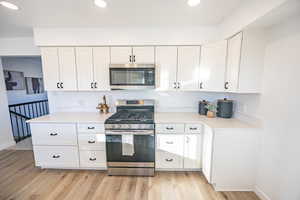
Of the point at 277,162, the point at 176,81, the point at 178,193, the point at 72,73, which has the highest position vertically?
the point at 72,73

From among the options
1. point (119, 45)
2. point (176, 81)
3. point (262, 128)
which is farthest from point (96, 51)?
point (262, 128)

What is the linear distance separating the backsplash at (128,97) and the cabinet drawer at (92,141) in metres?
0.74

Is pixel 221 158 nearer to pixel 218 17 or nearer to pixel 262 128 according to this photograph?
pixel 262 128

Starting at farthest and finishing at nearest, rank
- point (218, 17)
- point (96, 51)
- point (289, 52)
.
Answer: point (96, 51)
point (218, 17)
point (289, 52)

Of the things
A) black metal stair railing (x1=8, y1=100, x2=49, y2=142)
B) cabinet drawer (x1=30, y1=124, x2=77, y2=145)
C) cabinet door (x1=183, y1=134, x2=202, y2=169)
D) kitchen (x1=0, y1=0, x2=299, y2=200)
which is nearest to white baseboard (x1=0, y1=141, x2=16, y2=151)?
kitchen (x1=0, y1=0, x2=299, y2=200)

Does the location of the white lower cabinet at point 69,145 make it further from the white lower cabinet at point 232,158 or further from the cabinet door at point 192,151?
the white lower cabinet at point 232,158

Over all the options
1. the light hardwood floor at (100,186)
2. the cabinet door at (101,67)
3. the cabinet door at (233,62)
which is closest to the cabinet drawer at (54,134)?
the light hardwood floor at (100,186)

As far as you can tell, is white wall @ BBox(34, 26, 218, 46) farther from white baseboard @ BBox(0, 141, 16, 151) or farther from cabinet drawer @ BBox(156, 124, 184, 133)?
white baseboard @ BBox(0, 141, 16, 151)

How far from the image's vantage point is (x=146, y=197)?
1819 millimetres

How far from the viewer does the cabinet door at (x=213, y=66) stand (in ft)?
7.15

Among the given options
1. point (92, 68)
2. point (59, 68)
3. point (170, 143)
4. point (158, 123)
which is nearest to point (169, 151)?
point (170, 143)

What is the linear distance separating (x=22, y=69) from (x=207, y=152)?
6.55 metres

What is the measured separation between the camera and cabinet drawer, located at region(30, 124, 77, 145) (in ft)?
7.41

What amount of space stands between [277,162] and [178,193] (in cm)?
129
